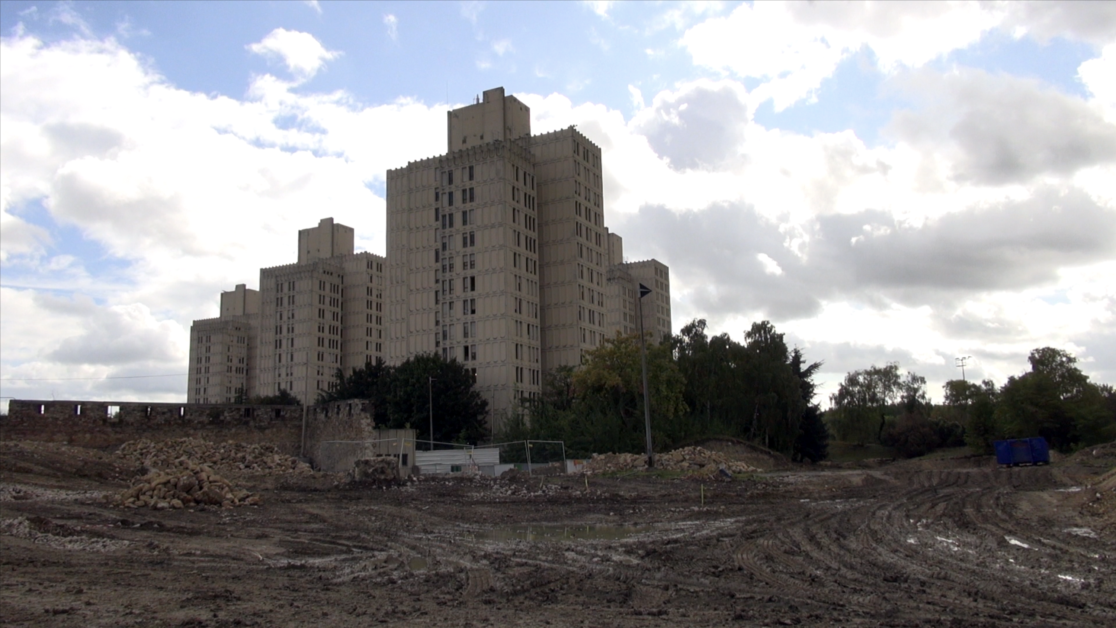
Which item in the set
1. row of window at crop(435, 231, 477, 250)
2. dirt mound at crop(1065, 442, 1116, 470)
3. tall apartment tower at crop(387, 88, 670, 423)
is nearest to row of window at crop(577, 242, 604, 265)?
tall apartment tower at crop(387, 88, 670, 423)

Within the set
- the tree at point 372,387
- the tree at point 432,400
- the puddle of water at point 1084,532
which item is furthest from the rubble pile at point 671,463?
the tree at point 372,387

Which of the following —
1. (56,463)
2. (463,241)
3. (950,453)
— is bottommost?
(950,453)

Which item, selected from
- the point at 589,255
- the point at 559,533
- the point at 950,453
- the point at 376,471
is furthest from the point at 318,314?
the point at 559,533

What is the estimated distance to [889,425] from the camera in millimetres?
84312

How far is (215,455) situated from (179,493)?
19.8m

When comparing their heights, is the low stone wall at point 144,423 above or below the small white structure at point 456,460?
above

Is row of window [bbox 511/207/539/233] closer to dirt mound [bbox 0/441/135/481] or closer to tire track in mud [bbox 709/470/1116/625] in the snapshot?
dirt mound [bbox 0/441/135/481]

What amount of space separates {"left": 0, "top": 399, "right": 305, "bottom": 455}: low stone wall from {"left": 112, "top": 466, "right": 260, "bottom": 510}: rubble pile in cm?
1881

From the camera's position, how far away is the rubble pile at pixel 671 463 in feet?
109

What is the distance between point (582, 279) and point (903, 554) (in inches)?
2853

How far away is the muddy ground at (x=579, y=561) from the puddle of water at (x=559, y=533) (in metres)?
0.10

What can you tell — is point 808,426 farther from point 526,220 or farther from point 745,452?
point 526,220

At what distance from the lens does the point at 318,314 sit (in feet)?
448

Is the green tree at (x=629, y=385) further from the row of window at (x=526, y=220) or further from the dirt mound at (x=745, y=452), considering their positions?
the row of window at (x=526, y=220)
